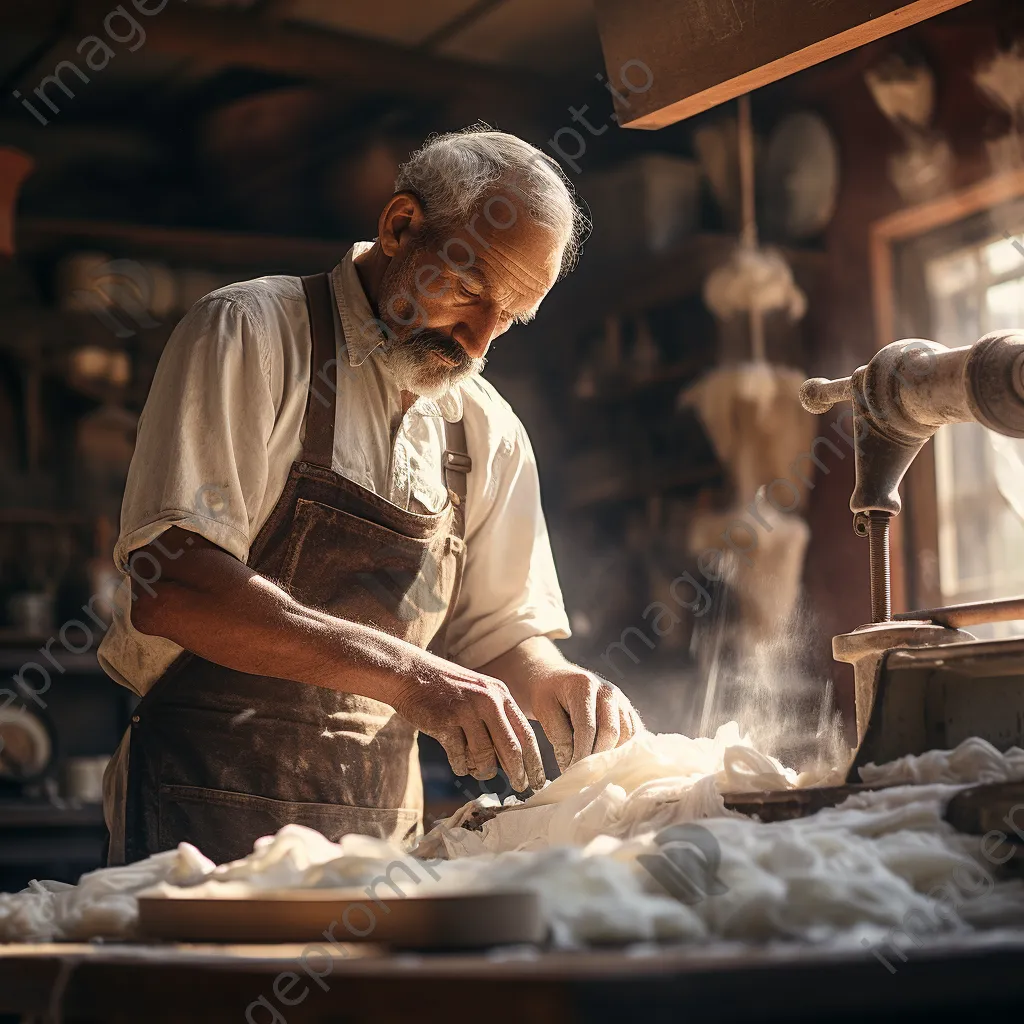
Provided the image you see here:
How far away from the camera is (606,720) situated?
2.16 meters

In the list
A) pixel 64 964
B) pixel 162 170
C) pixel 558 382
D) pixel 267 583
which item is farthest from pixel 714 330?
pixel 64 964

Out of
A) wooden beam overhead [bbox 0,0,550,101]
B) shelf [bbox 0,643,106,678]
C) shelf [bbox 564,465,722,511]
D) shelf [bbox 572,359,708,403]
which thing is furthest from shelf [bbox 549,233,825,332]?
shelf [bbox 0,643,106,678]

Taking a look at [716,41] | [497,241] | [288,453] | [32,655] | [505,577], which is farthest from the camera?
[32,655]

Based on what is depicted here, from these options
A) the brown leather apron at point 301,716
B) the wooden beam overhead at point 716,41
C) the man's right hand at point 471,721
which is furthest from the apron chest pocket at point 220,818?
the wooden beam overhead at point 716,41

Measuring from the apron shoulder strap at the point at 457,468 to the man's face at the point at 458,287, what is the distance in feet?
0.48

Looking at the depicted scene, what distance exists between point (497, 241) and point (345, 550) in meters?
0.58

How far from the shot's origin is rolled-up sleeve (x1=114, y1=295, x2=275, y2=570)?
2.00m

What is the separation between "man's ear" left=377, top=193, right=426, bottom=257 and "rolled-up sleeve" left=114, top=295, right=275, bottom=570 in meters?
0.35

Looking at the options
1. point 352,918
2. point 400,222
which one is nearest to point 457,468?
point 400,222

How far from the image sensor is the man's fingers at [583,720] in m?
2.12

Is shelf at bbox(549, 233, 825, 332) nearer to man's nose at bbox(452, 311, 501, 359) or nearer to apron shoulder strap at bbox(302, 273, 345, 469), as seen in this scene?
man's nose at bbox(452, 311, 501, 359)

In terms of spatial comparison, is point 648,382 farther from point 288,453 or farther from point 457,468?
point 288,453

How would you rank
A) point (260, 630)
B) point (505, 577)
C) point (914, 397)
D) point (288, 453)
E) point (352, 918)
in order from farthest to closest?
point (505, 577) → point (288, 453) → point (260, 630) → point (914, 397) → point (352, 918)

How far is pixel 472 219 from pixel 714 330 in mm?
3032
